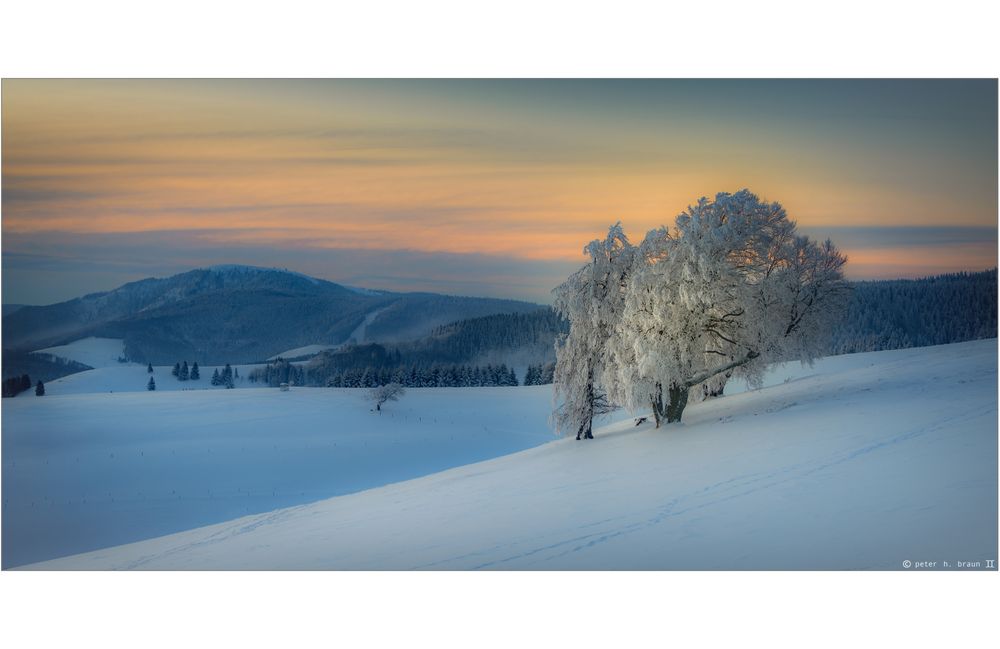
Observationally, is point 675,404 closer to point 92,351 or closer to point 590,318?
point 590,318

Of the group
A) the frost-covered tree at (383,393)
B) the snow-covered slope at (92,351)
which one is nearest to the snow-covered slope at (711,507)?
the snow-covered slope at (92,351)

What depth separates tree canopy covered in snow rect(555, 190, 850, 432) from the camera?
12961 millimetres

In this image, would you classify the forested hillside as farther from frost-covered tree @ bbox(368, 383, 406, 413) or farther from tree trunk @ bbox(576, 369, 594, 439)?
frost-covered tree @ bbox(368, 383, 406, 413)

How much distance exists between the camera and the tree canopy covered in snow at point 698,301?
13.0 meters

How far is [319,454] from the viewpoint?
1033 inches

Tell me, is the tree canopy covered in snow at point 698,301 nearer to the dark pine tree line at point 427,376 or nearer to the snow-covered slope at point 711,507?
the snow-covered slope at point 711,507

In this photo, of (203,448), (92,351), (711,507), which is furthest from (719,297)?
(203,448)

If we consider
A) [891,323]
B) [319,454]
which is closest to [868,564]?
[891,323]

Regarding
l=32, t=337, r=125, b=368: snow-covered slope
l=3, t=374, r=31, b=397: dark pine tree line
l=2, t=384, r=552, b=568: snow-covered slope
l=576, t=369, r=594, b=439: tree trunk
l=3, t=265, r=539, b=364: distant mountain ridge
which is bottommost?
l=2, t=384, r=552, b=568: snow-covered slope

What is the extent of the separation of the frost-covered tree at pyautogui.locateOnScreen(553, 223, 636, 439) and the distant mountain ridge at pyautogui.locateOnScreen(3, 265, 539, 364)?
1316 millimetres

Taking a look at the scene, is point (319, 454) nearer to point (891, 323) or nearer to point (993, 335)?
point (891, 323)

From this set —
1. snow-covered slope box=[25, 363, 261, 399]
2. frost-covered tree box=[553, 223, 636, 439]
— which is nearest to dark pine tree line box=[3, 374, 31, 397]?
snow-covered slope box=[25, 363, 261, 399]

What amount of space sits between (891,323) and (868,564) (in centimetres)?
897

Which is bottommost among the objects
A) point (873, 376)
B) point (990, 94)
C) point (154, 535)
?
point (154, 535)
